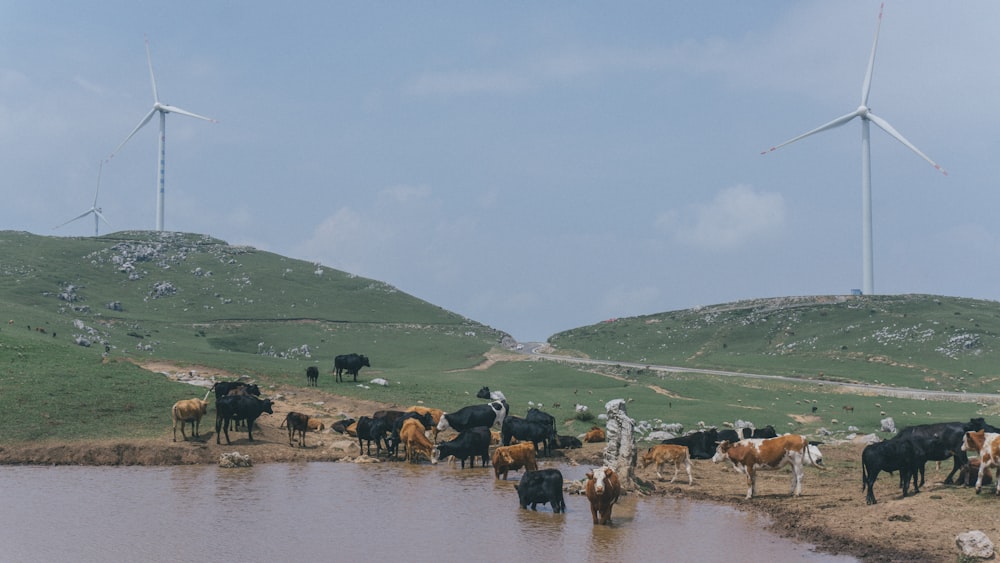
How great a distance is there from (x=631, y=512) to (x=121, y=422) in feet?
65.7

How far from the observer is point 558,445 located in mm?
33156

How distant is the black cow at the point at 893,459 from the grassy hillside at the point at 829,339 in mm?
58725

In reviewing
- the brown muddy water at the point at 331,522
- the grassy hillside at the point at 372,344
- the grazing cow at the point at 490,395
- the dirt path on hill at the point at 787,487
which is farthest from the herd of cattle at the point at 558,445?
the grazing cow at the point at 490,395

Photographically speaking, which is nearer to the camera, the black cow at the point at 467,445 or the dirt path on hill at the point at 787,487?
the dirt path on hill at the point at 787,487

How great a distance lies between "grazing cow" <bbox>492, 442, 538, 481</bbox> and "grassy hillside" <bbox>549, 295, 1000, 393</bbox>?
56949mm

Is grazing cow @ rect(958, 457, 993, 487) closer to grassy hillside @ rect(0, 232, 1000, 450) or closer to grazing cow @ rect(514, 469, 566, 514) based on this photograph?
grazing cow @ rect(514, 469, 566, 514)

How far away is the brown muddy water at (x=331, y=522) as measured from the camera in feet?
56.9

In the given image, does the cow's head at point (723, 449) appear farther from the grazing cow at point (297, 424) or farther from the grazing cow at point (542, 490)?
the grazing cow at point (297, 424)

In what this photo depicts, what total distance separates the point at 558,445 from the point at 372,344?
201ft

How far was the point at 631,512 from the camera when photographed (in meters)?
21.8

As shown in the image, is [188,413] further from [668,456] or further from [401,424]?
[668,456]

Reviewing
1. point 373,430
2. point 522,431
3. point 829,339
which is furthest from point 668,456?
point 829,339

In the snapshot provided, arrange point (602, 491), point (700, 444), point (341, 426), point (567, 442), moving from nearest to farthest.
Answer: point (602, 491) → point (700, 444) → point (567, 442) → point (341, 426)

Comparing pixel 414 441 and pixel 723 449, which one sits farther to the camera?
pixel 414 441
